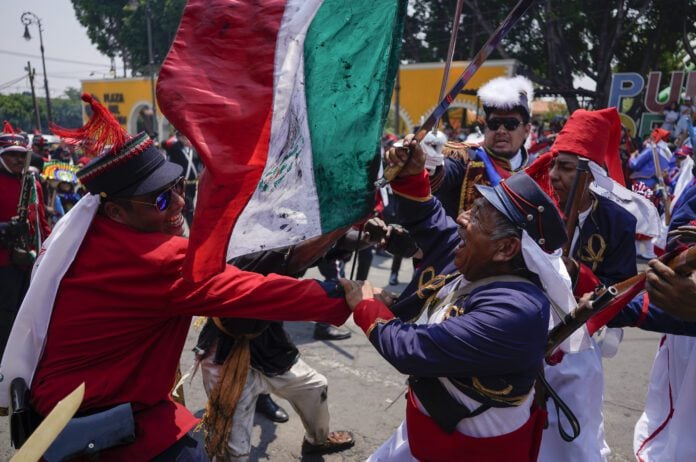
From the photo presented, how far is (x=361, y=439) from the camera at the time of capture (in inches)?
150

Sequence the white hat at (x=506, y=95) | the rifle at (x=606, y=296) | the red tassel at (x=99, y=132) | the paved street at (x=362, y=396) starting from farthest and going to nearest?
1. the paved street at (x=362, y=396)
2. the white hat at (x=506, y=95)
3. the red tassel at (x=99, y=132)
4. the rifle at (x=606, y=296)

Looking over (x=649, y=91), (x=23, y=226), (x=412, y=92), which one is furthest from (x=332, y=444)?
(x=412, y=92)

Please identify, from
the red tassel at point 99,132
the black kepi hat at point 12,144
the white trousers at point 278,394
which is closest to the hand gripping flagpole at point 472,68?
the red tassel at point 99,132

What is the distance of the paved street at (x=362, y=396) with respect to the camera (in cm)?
375

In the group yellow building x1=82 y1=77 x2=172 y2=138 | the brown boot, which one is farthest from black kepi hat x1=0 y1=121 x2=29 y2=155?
yellow building x1=82 y1=77 x2=172 y2=138

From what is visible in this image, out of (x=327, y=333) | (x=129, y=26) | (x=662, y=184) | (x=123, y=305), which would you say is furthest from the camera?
(x=129, y=26)

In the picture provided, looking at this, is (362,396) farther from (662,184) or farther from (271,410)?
(662,184)

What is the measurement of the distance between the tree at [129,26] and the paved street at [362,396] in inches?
1350

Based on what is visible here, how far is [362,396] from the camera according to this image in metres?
4.41

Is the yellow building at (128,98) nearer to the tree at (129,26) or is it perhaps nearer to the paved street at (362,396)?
the tree at (129,26)

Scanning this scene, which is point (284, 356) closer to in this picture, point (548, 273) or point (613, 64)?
point (548, 273)

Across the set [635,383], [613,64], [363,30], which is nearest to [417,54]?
[613,64]

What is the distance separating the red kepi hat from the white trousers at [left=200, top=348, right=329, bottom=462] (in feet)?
6.62

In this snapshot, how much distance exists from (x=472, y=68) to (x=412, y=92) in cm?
2238
